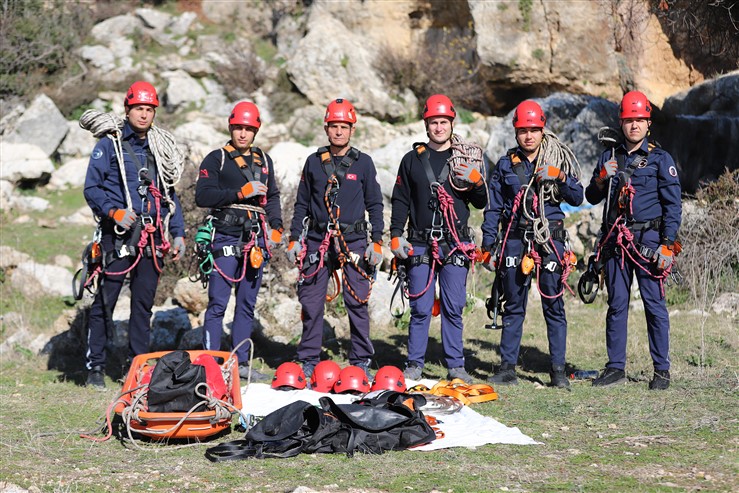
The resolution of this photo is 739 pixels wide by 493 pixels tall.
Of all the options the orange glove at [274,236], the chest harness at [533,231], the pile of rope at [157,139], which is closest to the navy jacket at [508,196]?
the chest harness at [533,231]

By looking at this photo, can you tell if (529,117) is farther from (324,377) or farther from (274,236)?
(324,377)

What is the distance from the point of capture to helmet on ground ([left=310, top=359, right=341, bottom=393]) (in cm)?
719

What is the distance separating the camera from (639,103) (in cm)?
714

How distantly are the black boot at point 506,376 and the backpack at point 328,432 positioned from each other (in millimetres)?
1967

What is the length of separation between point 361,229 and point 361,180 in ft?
1.50

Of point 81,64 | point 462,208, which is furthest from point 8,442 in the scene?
point 81,64

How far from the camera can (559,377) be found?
7.46 meters

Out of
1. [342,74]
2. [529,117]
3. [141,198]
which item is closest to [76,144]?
[342,74]

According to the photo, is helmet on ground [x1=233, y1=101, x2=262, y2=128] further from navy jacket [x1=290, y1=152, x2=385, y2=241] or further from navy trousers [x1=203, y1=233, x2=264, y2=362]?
navy trousers [x1=203, y1=233, x2=264, y2=362]

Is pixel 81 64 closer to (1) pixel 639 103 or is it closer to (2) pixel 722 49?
(2) pixel 722 49

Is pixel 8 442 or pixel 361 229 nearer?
pixel 8 442

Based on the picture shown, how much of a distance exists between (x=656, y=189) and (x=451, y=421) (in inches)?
108

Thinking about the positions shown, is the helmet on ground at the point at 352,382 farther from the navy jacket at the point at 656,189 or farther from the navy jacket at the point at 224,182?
the navy jacket at the point at 656,189

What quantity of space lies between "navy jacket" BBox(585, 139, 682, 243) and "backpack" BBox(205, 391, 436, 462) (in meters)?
2.90
